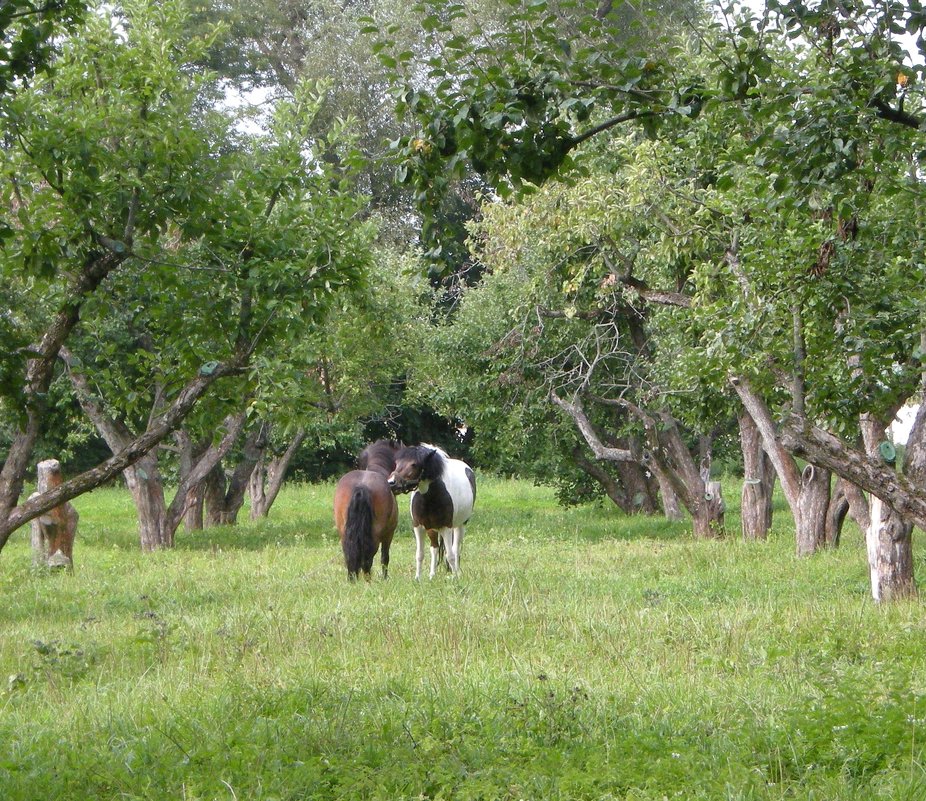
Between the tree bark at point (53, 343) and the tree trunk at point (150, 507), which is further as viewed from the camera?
the tree trunk at point (150, 507)

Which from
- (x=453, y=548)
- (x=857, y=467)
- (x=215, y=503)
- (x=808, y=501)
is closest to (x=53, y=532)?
(x=453, y=548)

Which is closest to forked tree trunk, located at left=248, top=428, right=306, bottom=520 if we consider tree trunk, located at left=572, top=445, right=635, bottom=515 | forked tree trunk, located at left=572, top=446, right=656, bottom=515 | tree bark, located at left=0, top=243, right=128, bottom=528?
tree trunk, located at left=572, top=445, right=635, bottom=515

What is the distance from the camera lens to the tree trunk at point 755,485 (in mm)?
19594

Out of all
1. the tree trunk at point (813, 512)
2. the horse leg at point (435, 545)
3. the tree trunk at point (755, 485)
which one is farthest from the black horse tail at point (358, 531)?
the tree trunk at point (755, 485)

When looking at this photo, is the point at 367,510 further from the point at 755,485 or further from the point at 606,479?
the point at 606,479

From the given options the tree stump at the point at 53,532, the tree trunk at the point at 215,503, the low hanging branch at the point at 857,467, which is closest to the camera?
the low hanging branch at the point at 857,467

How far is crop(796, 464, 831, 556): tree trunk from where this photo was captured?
17.0 metres

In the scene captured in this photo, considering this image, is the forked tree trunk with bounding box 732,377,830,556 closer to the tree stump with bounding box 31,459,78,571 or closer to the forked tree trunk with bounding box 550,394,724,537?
the forked tree trunk with bounding box 550,394,724,537

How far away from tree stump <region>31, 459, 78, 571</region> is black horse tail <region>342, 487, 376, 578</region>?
554cm

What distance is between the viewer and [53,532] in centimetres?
1791

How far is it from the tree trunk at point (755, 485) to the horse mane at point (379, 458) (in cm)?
658

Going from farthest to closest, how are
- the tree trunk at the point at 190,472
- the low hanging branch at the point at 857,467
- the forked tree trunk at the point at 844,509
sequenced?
the tree trunk at the point at 190,472
the forked tree trunk at the point at 844,509
the low hanging branch at the point at 857,467

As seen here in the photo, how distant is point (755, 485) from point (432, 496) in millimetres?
7084

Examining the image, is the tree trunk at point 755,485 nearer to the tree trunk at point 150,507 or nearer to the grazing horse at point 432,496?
the grazing horse at point 432,496
